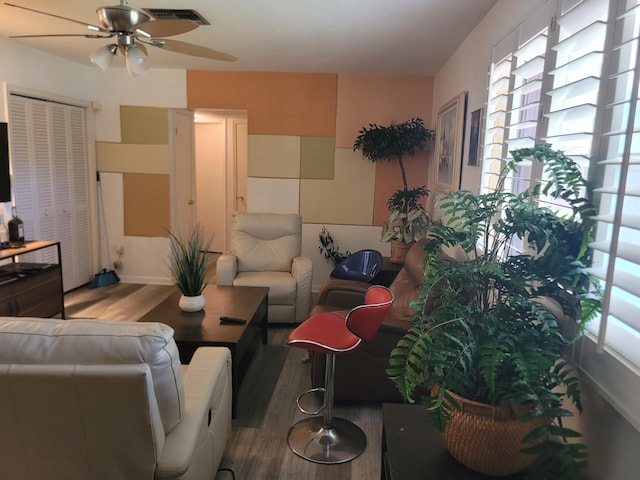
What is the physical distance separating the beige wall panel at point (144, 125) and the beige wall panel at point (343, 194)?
1754 mm

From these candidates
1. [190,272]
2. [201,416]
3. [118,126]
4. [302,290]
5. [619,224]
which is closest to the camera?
[619,224]

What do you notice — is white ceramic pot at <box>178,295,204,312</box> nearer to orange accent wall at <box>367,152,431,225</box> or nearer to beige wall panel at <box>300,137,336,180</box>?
beige wall panel at <box>300,137,336,180</box>

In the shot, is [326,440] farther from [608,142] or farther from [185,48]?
[185,48]

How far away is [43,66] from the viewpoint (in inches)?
172

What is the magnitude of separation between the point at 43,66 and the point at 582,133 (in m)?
4.87

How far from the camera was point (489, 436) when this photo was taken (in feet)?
3.99

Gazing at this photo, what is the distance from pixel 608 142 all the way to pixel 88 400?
1753 millimetres

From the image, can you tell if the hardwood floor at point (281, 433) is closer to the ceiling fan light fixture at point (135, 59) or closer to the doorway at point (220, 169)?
the ceiling fan light fixture at point (135, 59)

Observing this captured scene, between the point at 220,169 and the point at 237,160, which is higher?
the point at 237,160

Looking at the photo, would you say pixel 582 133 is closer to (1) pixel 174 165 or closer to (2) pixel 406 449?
(2) pixel 406 449

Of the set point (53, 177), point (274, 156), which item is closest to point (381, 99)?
point (274, 156)

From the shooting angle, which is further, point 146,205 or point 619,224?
point 146,205

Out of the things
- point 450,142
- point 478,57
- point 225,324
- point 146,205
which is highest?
point 478,57

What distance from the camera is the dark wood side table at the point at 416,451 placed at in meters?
1.29
